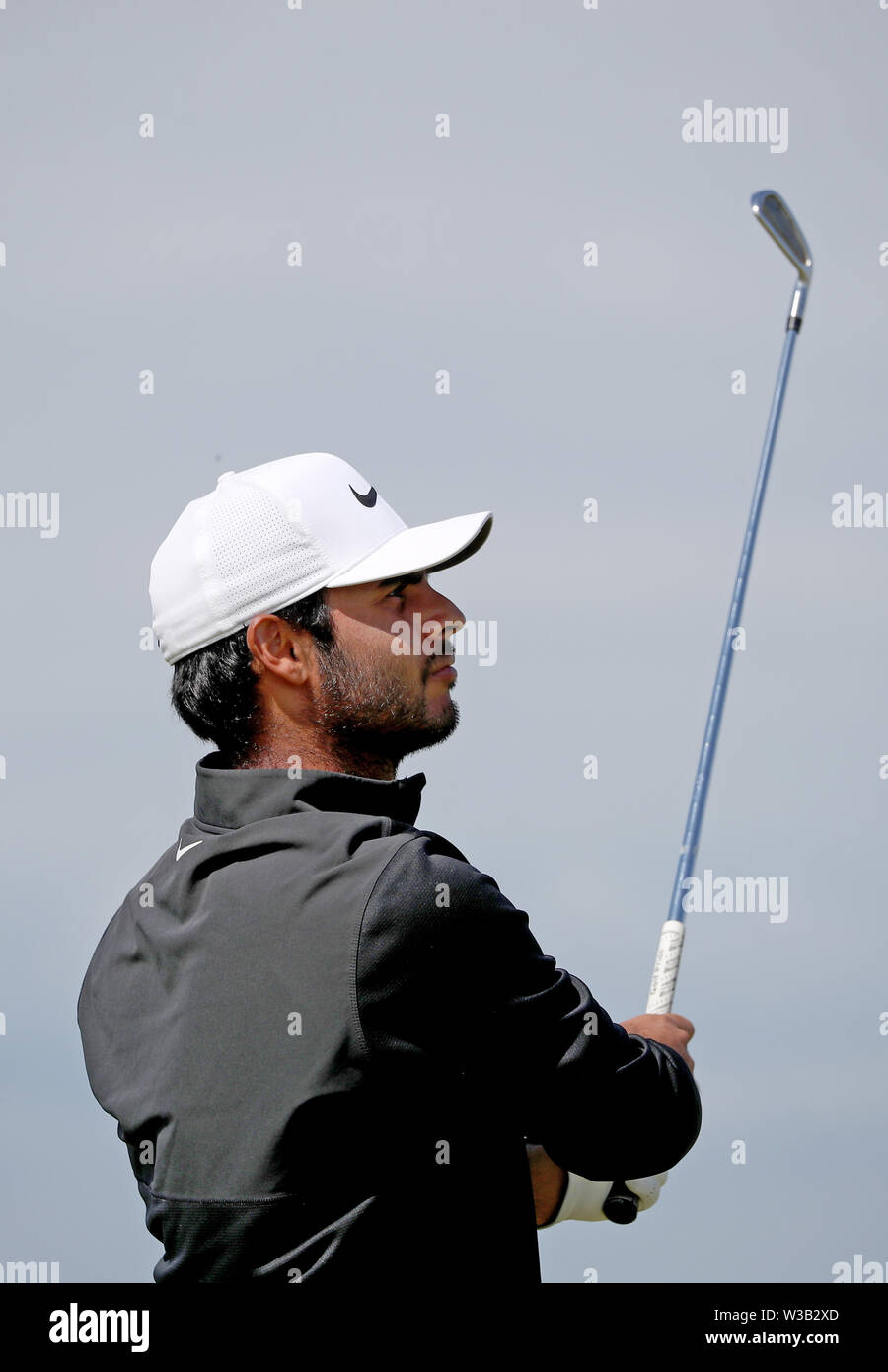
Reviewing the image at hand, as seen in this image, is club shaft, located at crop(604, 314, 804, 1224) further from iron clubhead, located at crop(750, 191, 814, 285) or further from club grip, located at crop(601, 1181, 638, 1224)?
iron clubhead, located at crop(750, 191, 814, 285)

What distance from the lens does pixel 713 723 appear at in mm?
4191

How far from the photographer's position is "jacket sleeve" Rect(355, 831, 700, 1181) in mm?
2645

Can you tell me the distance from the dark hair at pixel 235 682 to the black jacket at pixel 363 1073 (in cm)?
34

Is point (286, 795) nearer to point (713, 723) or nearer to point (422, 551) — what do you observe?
point (422, 551)

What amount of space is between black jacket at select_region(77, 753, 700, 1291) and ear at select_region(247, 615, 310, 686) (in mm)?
335

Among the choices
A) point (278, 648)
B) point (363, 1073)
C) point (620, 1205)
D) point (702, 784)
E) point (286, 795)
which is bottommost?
point (620, 1205)

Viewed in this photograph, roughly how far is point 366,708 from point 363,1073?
0.82 meters

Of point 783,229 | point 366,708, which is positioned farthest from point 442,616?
point 783,229

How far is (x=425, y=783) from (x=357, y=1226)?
88 cm

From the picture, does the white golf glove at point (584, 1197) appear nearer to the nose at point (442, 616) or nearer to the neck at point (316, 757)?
the neck at point (316, 757)

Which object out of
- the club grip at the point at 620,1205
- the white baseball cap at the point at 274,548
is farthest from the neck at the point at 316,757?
the club grip at the point at 620,1205
